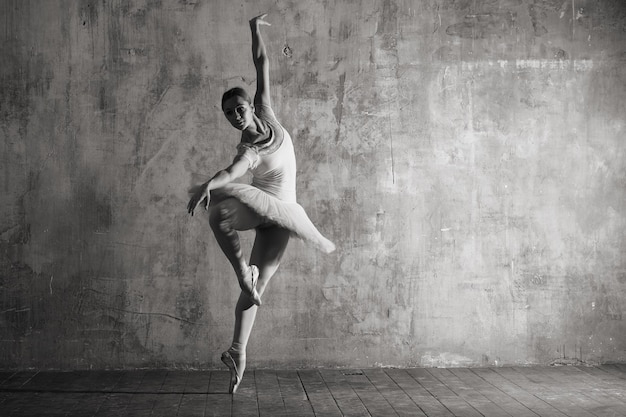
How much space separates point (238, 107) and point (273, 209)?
0.66 metres

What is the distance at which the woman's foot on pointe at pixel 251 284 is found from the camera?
4750 mm

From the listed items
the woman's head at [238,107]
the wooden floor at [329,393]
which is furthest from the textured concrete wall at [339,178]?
the woman's head at [238,107]

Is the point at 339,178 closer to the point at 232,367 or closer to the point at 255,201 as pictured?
the point at 255,201

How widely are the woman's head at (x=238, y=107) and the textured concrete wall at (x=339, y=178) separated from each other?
1.23m

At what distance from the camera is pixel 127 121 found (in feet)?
19.3

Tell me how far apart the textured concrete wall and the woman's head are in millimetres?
1232

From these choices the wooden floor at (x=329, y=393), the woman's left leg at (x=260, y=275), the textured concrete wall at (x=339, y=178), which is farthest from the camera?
the textured concrete wall at (x=339, y=178)

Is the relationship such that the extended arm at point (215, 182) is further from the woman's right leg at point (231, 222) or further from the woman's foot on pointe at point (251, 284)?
the woman's foot on pointe at point (251, 284)

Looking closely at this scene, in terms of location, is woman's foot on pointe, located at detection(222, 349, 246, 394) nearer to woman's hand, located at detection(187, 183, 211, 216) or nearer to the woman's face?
woman's hand, located at detection(187, 183, 211, 216)

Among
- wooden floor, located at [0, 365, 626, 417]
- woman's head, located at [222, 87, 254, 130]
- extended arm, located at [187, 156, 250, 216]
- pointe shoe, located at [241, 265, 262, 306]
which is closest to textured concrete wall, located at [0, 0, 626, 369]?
wooden floor, located at [0, 365, 626, 417]

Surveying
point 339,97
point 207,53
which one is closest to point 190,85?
point 207,53

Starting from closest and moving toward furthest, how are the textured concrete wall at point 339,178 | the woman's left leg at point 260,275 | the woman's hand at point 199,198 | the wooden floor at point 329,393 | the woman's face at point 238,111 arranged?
the woman's hand at point 199,198, the wooden floor at point 329,393, the woman's face at point 238,111, the woman's left leg at point 260,275, the textured concrete wall at point 339,178

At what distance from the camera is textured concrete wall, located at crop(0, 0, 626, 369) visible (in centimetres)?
586

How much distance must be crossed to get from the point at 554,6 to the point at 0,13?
4.34 m
